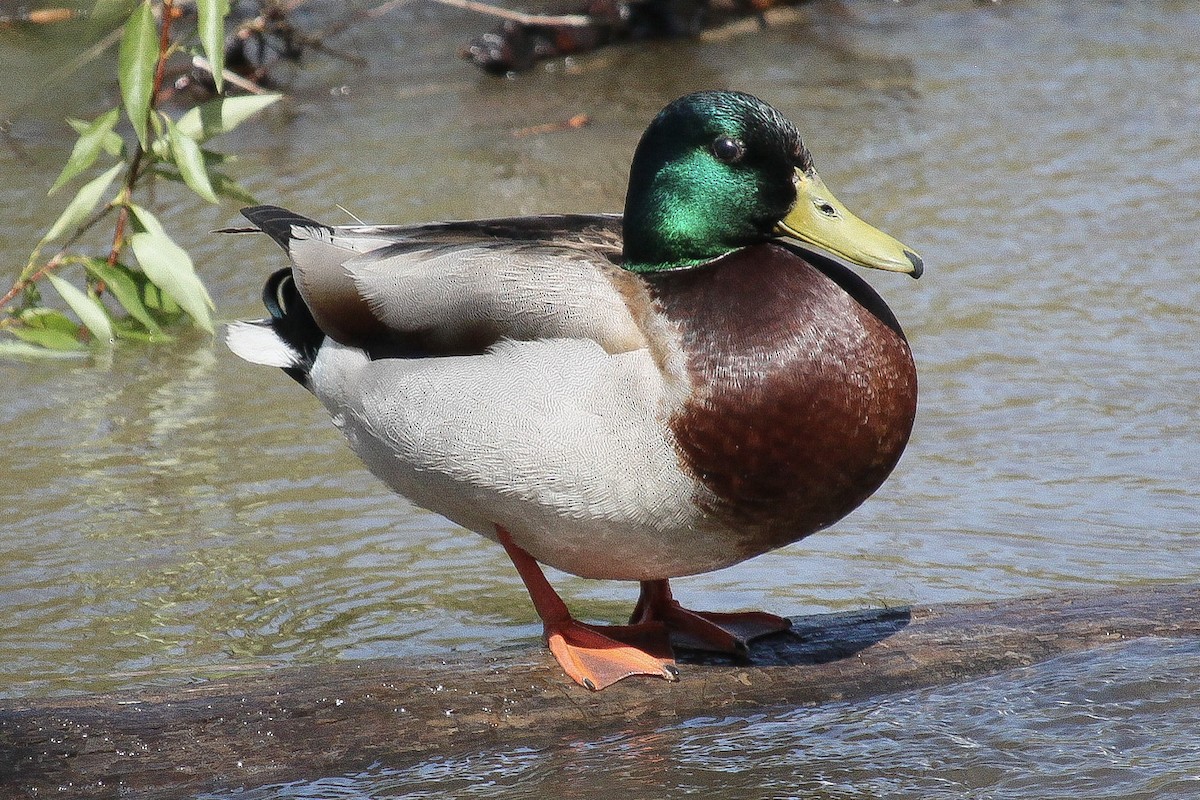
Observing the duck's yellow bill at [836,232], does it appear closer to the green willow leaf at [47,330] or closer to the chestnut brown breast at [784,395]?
the chestnut brown breast at [784,395]

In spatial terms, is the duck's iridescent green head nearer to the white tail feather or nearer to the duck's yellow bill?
the duck's yellow bill

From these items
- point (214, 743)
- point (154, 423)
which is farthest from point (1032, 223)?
point (214, 743)

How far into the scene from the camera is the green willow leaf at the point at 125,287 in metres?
5.08

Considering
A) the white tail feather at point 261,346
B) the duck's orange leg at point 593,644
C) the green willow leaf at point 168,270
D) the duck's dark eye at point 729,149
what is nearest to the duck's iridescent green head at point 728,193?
the duck's dark eye at point 729,149

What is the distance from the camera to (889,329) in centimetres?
305

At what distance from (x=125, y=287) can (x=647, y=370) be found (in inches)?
111

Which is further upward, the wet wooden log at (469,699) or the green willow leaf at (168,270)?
the green willow leaf at (168,270)

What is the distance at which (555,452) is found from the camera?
2953 millimetres

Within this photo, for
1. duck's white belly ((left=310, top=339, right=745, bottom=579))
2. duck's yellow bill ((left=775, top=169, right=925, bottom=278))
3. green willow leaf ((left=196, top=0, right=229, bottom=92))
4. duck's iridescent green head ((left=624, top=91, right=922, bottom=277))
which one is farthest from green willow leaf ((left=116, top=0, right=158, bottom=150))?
duck's yellow bill ((left=775, top=169, right=925, bottom=278))

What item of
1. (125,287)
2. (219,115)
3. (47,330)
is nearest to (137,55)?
(219,115)

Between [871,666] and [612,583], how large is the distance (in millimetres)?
1202

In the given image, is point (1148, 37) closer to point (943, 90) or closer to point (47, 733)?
point (943, 90)

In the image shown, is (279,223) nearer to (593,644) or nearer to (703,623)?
(593,644)

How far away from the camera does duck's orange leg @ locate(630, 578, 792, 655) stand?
3.34 m
